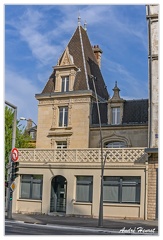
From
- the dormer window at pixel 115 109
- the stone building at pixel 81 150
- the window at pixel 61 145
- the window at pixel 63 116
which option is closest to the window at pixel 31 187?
the stone building at pixel 81 150

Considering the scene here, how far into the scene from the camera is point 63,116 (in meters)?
38.4

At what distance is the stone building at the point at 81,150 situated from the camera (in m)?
30.6

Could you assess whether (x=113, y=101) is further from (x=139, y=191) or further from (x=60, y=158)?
(x=139, y=191)

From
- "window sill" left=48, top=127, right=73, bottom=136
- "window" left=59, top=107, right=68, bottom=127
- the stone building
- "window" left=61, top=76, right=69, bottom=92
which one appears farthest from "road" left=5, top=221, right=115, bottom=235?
"window" left=61, top=76, right=69, bottom=92

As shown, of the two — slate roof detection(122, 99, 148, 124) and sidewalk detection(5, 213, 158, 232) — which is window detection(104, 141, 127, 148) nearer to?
slate roof detection(122, 99, 148, 124)

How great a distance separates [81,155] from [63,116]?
6930mm

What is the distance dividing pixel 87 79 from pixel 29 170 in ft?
31.8

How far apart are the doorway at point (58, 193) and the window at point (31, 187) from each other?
963 mm

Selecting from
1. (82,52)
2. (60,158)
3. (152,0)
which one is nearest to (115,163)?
(60,158)

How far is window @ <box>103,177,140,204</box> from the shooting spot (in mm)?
30250

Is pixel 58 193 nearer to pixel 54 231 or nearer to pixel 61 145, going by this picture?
pixel 61 145

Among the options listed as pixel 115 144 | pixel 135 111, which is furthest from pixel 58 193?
pixel 135 111

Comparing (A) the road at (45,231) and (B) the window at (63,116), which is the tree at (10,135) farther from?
(A) the road at (45,231)

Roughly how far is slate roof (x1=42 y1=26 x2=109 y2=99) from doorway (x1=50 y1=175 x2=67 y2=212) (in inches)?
338
